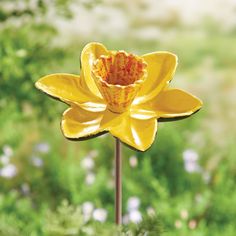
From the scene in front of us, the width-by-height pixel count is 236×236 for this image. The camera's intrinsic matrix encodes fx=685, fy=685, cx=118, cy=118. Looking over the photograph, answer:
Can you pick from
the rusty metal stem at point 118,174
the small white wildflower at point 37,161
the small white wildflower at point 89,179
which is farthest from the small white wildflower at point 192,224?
the rusty metal stem at point 118,174

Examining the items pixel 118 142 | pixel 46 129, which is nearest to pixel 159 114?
pixel 118 142

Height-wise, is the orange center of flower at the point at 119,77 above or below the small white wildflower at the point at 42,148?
above

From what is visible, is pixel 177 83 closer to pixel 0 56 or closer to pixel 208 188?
pixel 208 188

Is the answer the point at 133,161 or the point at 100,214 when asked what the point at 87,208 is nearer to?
the point at 100,214

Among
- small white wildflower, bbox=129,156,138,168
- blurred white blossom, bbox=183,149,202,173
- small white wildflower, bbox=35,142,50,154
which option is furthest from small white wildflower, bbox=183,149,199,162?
small white wildflower, bbox=35,142,50,154

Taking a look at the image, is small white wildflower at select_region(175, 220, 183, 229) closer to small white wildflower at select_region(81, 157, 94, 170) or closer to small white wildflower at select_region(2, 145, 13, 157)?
small white wildflower at select_region(81, 157, 94, 170)

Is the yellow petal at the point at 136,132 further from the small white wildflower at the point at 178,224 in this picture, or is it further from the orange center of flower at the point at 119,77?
the small white wildflower at the point at 178,224
